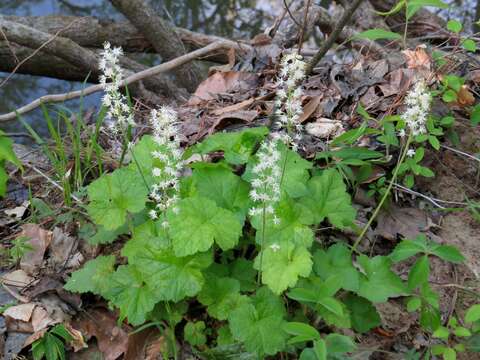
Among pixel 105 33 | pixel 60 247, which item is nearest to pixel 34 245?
pixel 60 247

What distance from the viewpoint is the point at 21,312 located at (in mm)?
2092

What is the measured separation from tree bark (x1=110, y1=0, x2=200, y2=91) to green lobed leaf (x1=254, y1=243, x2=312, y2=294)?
321 centimetres

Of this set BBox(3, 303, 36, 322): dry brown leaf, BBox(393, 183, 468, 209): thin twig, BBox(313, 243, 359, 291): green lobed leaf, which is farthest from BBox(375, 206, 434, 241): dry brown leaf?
BBox(3, 303, 36, 322): dry brown leaf

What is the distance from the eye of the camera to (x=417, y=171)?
2.21 meters

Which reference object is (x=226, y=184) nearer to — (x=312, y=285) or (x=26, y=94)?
(x=312, y=285)

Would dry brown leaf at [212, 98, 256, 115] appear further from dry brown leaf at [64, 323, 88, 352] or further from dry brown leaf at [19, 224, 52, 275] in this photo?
dry brown leaf at [64, 323, 88, 352]

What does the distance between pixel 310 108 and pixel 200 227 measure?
1.22m

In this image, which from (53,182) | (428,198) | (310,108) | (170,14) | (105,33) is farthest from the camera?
(170,14)

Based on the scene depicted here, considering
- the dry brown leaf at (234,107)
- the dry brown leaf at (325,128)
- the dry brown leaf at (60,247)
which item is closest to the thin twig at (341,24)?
the dry brown leaf at (325,128)

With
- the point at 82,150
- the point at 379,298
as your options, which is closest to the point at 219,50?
the point at 82,150

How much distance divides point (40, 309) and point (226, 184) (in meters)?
0.94

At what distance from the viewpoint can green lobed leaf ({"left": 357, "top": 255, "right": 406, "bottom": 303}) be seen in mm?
1781

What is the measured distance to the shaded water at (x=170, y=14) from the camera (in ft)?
18.4

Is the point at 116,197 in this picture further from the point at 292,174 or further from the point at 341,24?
the point at 341,24
